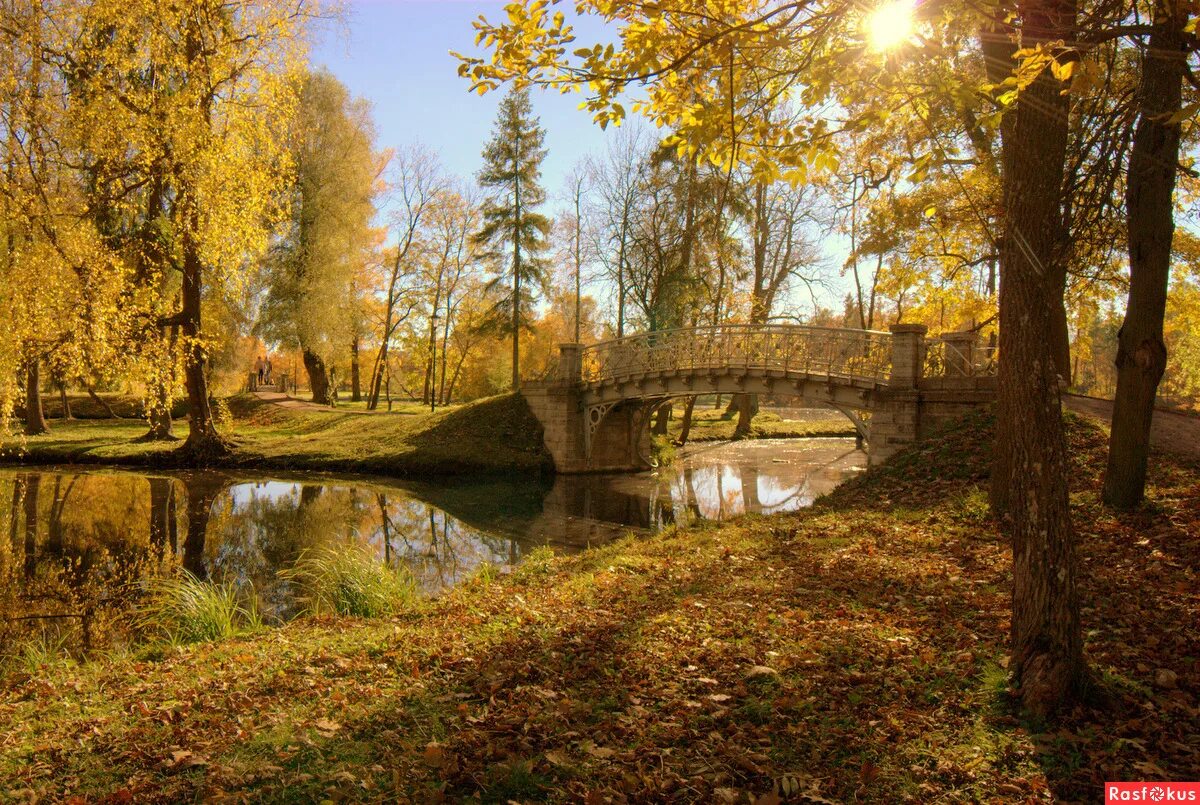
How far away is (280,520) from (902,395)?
12.2 m

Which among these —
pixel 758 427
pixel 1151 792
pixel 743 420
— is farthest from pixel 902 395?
pixel 758 427

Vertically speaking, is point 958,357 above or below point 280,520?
above

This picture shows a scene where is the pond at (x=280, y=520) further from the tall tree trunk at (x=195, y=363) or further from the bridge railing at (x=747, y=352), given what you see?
the bridge railing at (x=747, y=352)

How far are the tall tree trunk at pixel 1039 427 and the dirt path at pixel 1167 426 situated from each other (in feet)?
26.7

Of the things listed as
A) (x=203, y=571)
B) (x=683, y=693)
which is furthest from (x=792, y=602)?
(x=203, y=571)

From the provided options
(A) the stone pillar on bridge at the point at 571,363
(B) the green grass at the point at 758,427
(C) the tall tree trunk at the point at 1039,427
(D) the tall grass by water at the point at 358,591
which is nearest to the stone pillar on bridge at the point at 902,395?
(D) the tall grass by water at the point at 358,591

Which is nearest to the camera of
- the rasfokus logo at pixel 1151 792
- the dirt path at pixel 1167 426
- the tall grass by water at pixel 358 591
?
the rasfokus logo at pixel 1151 792

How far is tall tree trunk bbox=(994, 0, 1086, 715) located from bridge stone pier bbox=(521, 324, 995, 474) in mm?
10856

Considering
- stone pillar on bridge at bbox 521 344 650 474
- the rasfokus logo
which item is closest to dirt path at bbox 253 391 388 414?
stone pillar on bridge at bbox 521 344 650 474

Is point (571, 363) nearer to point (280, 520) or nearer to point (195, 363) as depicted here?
point (195, 363)

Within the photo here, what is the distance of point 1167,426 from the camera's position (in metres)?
12.1

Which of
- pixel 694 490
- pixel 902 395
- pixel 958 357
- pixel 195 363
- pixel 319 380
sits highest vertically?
pixel 319 380

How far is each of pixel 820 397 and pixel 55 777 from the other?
15.4 meters

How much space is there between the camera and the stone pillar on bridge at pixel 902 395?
14562mm
